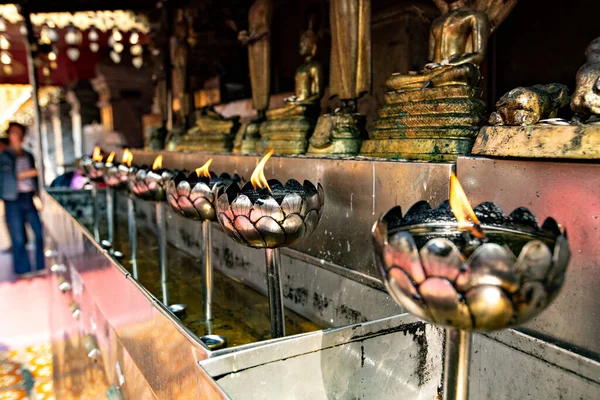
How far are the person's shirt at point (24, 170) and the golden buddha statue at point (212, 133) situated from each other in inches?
94.7

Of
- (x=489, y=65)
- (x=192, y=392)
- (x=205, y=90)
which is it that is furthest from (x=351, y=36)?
(x=205, y=90)

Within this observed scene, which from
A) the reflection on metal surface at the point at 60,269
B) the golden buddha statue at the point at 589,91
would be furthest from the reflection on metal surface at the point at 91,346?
the golden buddha statue at the point at 589,91

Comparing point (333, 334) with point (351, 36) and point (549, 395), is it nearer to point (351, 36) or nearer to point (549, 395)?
point (549, 395)

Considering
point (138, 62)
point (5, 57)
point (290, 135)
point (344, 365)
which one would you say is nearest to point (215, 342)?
point (344, 365)

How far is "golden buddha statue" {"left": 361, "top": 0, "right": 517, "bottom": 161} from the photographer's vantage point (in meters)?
1.36

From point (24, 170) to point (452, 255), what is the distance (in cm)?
508

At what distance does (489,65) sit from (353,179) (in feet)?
5.11

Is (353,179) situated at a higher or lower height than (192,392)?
higher

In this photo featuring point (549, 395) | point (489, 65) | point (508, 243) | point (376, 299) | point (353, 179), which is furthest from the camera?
point (489, 65)

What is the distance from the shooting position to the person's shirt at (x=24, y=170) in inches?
186

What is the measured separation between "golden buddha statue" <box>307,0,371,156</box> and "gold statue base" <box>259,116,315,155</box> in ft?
0.52

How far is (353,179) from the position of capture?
145cm

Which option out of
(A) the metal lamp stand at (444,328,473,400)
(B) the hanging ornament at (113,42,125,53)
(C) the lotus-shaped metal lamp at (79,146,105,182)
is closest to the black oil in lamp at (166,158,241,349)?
(A) the metal lamp stand at (444,328,473,400)

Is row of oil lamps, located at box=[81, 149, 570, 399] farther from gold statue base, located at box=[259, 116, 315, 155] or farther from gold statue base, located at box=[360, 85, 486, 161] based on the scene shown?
gold statue base, located at box=[259, 116, 315, 155]
